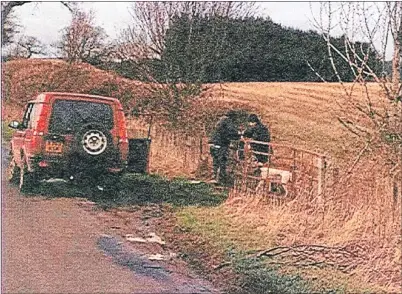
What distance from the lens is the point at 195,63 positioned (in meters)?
5.02

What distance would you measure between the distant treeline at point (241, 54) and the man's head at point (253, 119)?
0.26m

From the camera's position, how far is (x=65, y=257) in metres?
4.66

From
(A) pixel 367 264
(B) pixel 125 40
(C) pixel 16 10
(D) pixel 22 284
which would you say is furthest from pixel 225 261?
(C) pixel 16 10

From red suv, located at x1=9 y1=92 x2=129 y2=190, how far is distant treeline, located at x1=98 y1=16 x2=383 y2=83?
335 millimetres

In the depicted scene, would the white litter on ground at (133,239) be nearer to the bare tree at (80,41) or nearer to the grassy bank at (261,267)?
the grassy bank at (261,267)

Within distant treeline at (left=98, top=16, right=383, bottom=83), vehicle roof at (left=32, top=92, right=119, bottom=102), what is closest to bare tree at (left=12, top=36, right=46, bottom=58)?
vehicle roof at (left=32, top=92, right=119, bottom=102)

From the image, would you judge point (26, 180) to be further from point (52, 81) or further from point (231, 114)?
point (231, 114)

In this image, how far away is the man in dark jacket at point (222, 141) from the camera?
5082mm

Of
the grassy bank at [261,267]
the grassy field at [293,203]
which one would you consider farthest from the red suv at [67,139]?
the grassy bank at [261,267]

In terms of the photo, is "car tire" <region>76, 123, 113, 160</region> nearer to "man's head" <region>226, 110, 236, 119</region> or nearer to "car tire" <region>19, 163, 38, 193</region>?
"car tire" <region>19, 163, 38, 193</region>

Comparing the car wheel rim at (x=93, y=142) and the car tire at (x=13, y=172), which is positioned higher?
the car wheel rim at (x=93, y=142)

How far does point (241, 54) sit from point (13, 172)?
173cm

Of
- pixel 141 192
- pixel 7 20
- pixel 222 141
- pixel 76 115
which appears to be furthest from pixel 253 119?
→ pixel 7 20

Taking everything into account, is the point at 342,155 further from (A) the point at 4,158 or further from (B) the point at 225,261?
(A) the point at 4,158
